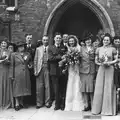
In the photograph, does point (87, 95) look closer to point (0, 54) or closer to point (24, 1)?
point (0, 54)

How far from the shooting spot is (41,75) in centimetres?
760

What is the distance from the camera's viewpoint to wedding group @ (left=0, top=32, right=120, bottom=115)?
6.84 m

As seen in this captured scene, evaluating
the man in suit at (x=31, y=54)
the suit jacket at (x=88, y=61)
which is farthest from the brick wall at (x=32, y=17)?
the suit jacket at (x=88, y=61)

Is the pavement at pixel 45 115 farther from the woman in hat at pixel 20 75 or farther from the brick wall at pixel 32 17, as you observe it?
the brick wall at pixel 32 17

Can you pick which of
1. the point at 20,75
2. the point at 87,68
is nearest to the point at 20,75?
the point at 20,75

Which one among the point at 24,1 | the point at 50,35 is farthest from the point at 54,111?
the point at 24,1

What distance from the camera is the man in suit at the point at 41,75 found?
7.59m

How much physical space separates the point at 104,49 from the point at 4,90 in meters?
2.73

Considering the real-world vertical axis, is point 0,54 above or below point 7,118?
above

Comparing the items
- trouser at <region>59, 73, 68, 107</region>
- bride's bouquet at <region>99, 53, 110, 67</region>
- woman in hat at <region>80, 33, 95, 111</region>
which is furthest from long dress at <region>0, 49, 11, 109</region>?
bride's bouquet at <region>99, 53, 110, 67</region>

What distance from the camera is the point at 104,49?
6902 millimetres

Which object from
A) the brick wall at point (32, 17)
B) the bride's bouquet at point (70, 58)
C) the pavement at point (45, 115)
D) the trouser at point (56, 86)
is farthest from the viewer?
the brick wall at point (32, 17)

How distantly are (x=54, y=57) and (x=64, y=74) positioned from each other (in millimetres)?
471

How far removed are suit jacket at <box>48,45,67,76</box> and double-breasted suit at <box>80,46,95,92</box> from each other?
21.3 inches
